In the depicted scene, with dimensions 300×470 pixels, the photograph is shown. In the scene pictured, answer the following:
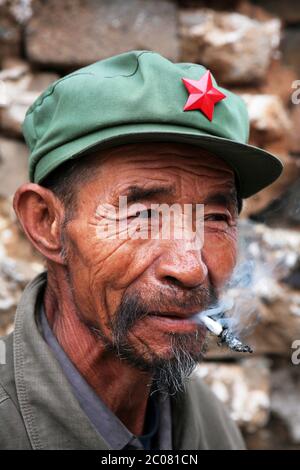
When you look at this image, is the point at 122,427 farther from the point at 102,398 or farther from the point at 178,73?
the point at 178,73

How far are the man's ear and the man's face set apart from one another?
6 centimetres

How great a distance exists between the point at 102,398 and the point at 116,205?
548mm

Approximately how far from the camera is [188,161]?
5.57ft

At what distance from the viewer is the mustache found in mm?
1615

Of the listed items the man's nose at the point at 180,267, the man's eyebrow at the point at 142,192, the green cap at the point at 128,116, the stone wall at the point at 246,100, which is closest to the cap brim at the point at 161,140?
the green cap at the point at 128,116

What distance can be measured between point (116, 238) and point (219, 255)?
29cm

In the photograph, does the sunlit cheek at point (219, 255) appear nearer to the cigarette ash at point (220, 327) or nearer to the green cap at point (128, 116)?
the cigarette ash at point (220, 327)

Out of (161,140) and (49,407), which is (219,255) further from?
(49,407)

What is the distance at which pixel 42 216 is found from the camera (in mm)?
1826

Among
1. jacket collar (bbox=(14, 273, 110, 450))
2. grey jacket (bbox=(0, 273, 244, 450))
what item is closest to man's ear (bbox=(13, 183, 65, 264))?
grey jacket (bbox=(0, 273, 244, 450))

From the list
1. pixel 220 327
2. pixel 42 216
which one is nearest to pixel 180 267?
pixel 220 327

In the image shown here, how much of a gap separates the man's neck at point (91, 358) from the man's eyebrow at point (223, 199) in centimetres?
45
